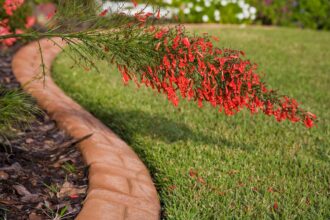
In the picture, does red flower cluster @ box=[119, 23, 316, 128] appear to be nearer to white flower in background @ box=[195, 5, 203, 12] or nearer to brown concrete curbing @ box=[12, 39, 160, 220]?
brown concrete curbing @ box=[12, 39, 160, 220]

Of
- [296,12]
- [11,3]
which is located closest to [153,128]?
[11,3]

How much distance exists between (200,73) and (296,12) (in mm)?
9661

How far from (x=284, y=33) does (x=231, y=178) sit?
7652 millimetres

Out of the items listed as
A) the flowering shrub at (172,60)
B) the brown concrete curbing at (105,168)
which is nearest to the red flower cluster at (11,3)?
the brown concrete curbing at (105,168)

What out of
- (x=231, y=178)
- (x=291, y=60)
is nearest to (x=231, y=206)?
(x=231, y=178)

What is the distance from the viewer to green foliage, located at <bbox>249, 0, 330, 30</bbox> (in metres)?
11.8

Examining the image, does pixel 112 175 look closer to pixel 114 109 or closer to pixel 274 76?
pixel 114 109

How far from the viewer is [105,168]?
3.22 metres

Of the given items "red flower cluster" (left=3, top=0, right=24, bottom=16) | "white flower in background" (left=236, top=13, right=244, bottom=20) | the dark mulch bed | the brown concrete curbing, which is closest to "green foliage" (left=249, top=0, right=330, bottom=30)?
"white flower in background" (left=236, top=13, right=244, bottom=20)

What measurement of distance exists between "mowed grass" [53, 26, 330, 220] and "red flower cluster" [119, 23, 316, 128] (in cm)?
45

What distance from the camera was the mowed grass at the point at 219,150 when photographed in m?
2.91

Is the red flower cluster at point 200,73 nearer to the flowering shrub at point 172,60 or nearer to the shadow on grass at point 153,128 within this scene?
the flowering shrub at point 172,60

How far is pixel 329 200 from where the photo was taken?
298 centimetres

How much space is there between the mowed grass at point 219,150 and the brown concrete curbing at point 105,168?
0.12m
